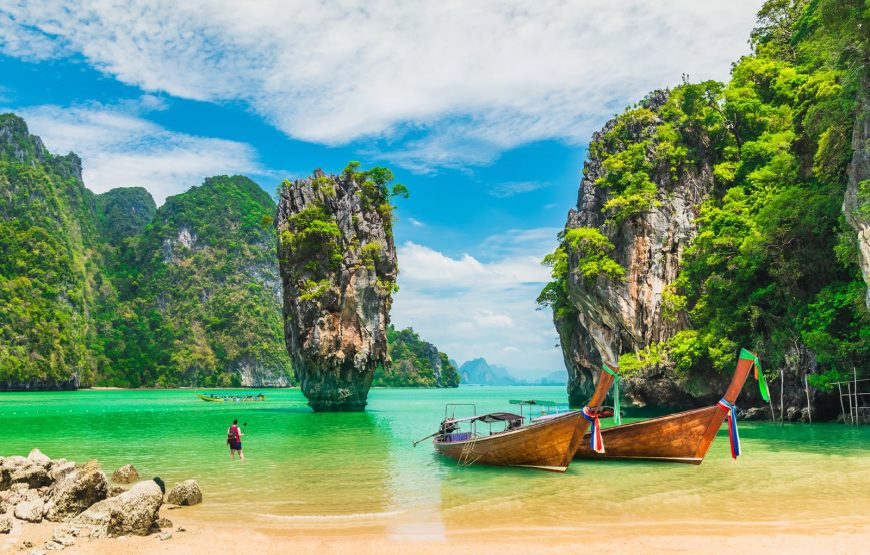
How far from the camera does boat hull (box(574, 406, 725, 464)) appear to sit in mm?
14078

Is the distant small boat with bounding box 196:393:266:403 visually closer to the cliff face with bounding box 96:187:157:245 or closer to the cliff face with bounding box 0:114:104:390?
Result: the cliff face with bounding box 0:114:104:390

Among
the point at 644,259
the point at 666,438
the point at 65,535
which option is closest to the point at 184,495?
the point at 65,535

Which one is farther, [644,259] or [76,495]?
[644,259]

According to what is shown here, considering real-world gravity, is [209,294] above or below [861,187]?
above

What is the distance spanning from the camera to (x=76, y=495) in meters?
9.78

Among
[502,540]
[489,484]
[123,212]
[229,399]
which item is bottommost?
[229,399]

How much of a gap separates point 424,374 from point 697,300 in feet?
328

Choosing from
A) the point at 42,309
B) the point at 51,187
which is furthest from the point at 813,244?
the point at 51,187

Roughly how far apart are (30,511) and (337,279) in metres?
28.8

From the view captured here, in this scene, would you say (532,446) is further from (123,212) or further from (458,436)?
(123,212)

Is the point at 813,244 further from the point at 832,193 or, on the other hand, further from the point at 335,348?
the point at 335,348

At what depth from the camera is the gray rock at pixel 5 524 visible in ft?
27.9

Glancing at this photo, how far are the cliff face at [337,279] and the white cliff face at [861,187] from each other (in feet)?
85.1

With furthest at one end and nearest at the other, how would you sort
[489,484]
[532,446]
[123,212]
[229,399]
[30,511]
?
[123,212] → [229,399] → [532,446] → [489,484] → [30,511]
